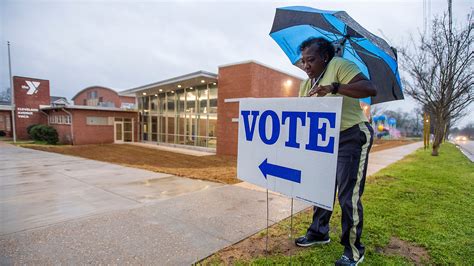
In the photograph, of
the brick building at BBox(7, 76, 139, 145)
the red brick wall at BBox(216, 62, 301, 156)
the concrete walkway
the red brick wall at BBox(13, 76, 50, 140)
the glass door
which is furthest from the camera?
the red brick wall at BBox(13, 76, 50, 140)

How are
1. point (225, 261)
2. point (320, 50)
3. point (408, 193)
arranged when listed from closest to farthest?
point (320, 50)
point (225, 261)
point (408, 193)

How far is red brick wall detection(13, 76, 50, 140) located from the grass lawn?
95.0 feet

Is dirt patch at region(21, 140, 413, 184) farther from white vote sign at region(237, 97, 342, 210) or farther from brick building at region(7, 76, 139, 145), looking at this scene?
brick building at region(7, 76, 139, 145)

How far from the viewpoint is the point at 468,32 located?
794cm

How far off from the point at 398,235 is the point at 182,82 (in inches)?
556

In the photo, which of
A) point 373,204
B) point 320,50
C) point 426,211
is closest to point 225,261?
point 320,50

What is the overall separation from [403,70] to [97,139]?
21.3 meters

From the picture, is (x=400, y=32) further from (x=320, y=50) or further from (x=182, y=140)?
(x=182, y=140)

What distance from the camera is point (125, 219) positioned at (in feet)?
11.0

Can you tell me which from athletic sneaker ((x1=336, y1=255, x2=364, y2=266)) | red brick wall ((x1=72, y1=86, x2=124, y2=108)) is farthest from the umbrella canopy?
red brick wall ((x1=72, y1=86, x2=124, y2=108))

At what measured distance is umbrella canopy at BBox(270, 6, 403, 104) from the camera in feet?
6.25

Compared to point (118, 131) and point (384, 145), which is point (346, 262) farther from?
point (384, 145)

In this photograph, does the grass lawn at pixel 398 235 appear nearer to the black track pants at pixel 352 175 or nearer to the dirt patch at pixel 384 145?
the black track pants at pixel 352 175

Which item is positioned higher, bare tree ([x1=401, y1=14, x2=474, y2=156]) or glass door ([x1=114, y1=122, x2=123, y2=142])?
bare tree ([x1=401, y1=14, x2=474, y2=156])
